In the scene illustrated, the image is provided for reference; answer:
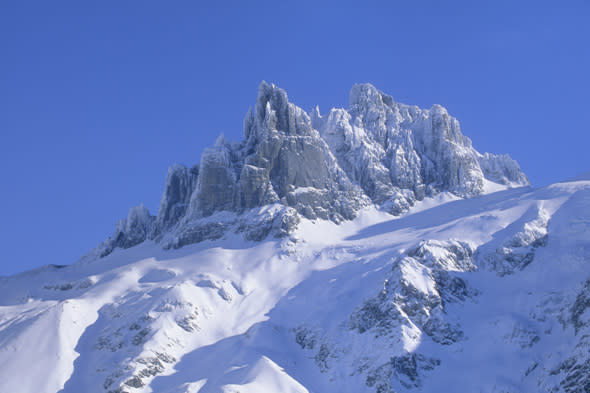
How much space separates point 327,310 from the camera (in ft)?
452

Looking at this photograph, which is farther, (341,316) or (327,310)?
(327,310)

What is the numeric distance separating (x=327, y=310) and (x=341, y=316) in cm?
512

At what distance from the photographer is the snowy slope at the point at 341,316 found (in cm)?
11506

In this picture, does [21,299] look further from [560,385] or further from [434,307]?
[560,385]

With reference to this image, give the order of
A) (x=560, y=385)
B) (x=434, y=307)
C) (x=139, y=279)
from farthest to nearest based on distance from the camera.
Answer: (x=139, y=279)
(x=434, y=307)
(x=560, y=385)

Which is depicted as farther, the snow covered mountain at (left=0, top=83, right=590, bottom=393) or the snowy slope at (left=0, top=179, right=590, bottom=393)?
the snow covered mountain at (left=0, top=83, right=590, bottom=393)

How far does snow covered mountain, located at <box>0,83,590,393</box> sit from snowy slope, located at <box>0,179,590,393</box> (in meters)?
0.33

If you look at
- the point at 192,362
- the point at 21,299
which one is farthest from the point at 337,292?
the point at 21,299

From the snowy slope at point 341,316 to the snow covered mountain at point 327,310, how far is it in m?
0.33

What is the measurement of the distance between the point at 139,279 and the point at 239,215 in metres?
34.7

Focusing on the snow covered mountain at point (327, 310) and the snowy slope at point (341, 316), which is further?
the snow covered mountain at point (327, 310)

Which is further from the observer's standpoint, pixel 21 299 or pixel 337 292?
pixel 21 299

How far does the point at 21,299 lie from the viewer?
176 meters

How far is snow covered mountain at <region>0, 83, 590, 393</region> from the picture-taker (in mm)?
115500
